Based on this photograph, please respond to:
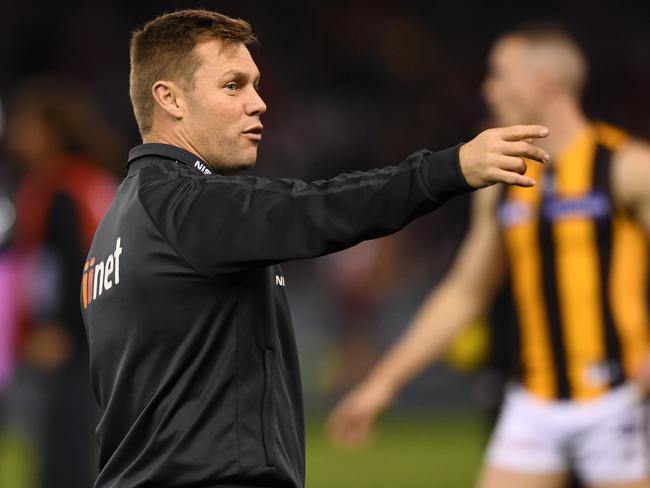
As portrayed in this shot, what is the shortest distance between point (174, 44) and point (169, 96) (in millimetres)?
136

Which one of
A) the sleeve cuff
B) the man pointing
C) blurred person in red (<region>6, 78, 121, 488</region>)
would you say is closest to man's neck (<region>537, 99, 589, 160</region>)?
the man pointing

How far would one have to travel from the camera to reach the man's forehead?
348cm

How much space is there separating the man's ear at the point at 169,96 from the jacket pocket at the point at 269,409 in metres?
0.67

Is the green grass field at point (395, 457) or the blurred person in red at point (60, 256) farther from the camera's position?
the green grass field at point (395, 457)

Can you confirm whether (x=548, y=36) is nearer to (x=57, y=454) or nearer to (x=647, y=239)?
(x=647, y=239)

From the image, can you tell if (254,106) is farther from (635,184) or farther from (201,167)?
(635,184)

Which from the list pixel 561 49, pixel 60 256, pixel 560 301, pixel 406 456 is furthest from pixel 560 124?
pixel 406 456

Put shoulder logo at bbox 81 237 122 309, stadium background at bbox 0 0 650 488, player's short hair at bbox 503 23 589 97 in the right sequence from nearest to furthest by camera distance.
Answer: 1. shoulder logo at bbox 81 237 122 309
2. player's short hair at bbox 503 23 589 97
3. stadium background at bbox 0 0 650 488

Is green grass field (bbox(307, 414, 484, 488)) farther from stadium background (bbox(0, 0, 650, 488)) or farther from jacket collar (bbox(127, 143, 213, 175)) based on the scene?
jacket collar (bbox(127, 143, 213, 175))

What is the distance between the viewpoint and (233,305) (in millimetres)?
3287

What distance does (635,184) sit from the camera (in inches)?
208

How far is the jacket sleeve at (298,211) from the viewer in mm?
3035

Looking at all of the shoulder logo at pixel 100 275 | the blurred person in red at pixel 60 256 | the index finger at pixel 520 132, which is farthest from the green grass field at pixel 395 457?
the index finger at pixel 520 132

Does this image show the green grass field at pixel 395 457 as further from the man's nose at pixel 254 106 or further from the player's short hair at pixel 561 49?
the man's nose at pixel 254 106
